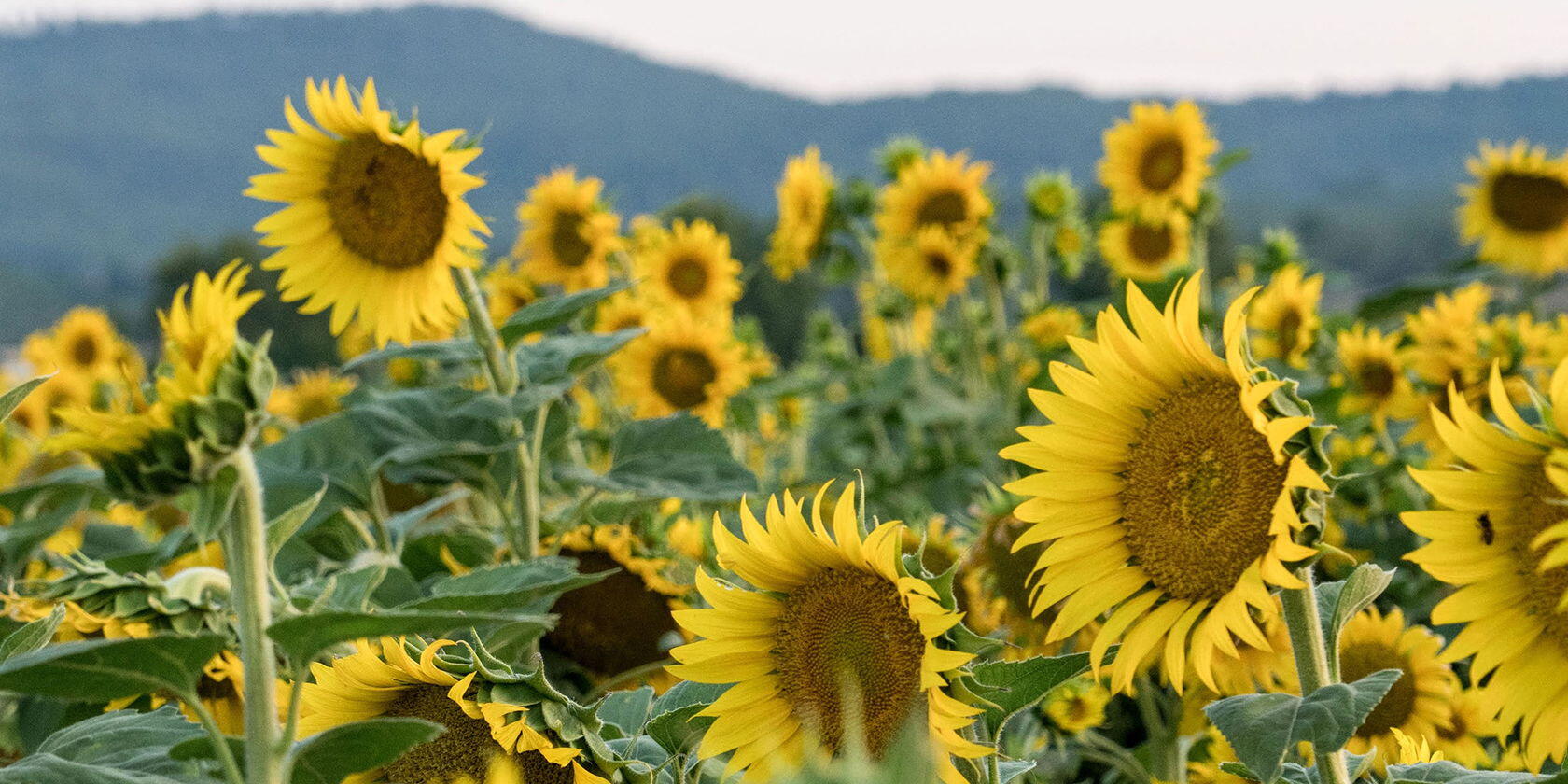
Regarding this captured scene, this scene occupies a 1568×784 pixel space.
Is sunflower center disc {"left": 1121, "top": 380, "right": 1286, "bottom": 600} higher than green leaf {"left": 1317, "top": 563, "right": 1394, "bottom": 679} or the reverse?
higher

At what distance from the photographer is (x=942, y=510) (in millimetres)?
3627

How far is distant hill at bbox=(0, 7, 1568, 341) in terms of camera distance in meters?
50.7

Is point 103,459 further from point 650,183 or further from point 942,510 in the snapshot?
point 650,183

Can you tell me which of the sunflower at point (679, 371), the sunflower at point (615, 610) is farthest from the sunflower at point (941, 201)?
the sunflower at point (615, 610)

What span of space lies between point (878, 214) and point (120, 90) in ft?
430

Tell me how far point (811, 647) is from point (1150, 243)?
12.1 feet

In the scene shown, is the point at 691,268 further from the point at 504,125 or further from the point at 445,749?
the point at 504,125

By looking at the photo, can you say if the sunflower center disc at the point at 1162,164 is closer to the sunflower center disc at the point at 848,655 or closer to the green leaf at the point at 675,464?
the green leaf at the point at 675,464

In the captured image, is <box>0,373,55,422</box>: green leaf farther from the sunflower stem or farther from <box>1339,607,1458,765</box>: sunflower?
<box>1339,607,1458,765</box>: sunflower

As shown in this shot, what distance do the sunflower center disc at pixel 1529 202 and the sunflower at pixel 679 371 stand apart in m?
2.23

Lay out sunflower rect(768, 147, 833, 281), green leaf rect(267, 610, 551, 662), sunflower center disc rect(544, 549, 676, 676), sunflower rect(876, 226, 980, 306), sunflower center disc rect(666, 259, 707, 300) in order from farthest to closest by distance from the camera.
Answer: sunflower rect(768, 147, 833, 281) → sunflower rect(876, 226, 980, 306) → sunflower center disc rect(666, 259, 707, 300) → sunflower center disc rect(544, 549, 676, 676) → green leaf rect(267, 610, 551, 662)

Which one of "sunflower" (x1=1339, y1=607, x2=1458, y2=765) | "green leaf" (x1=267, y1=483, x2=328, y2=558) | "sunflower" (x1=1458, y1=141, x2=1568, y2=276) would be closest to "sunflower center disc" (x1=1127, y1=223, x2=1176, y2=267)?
"sunflower" (x1=1458, y1=141, x2=1568, y2=276)

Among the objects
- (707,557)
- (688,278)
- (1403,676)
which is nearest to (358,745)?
(707,557)

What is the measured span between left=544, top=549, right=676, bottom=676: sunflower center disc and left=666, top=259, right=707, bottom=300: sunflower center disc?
1988 mm
